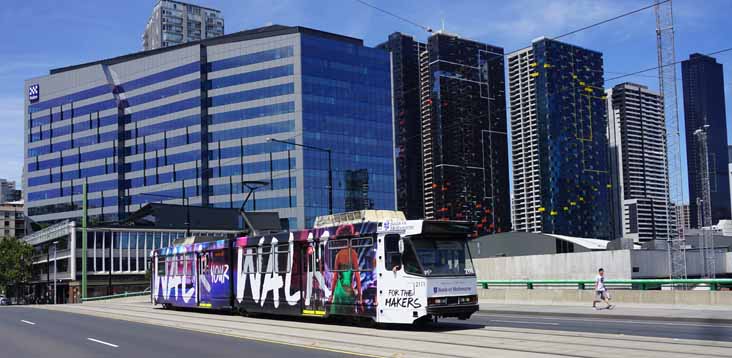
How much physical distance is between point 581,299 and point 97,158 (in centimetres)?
11273

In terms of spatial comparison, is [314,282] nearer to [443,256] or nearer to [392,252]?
[392,252]

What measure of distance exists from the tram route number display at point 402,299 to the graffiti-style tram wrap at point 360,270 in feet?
0.08

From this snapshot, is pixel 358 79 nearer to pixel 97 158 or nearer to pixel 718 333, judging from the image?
pixel 97 158

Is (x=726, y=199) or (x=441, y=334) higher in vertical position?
(x=726, y=199)

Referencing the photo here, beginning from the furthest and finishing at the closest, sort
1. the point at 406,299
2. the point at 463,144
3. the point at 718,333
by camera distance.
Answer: the point at 463,144 → the point at 406,299 → the point at 718,333

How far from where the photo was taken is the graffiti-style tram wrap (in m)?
18.8

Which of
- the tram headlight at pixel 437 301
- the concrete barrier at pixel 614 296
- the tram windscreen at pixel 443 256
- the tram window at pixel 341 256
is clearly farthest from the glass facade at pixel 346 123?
the tram headlight at pixel 437 301

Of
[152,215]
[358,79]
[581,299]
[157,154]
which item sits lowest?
[581,299]

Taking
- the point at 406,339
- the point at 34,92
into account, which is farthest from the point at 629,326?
the point at 34,92

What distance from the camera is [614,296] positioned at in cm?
2809

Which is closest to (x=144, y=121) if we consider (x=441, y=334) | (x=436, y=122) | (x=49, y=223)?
(x=49, y=223)

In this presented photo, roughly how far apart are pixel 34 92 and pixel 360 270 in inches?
5244

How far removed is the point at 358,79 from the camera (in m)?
115

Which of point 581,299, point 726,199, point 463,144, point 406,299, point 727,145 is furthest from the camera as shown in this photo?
point 463,144
